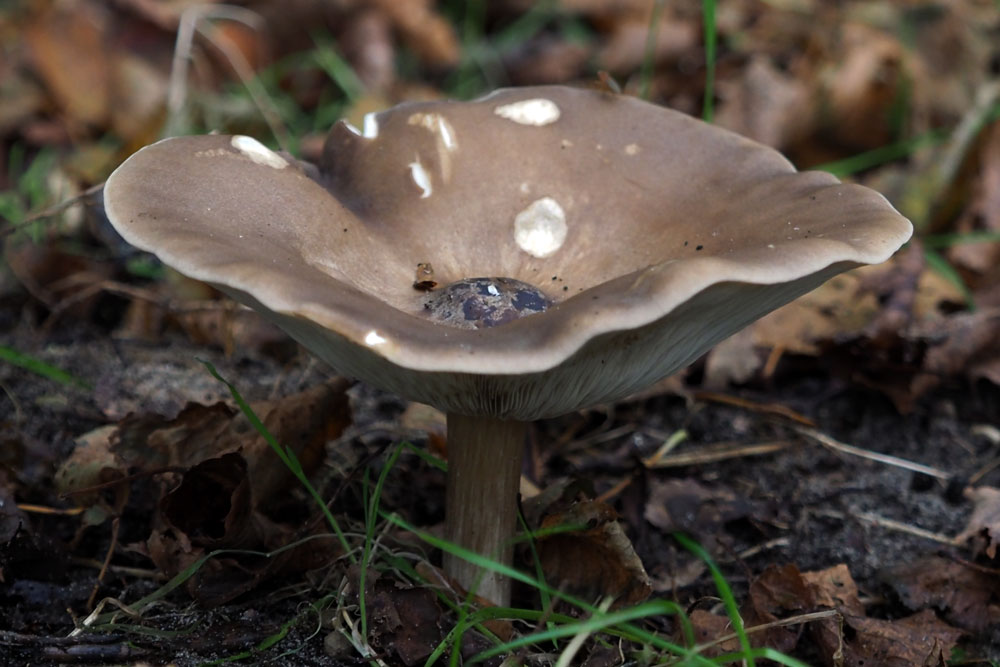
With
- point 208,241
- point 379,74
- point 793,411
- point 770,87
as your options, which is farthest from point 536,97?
point 379,74

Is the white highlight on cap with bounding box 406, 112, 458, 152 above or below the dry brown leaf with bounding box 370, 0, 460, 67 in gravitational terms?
above

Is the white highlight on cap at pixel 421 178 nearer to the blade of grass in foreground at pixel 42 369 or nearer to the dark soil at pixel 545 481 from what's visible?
the dark soil at pixel 545 481

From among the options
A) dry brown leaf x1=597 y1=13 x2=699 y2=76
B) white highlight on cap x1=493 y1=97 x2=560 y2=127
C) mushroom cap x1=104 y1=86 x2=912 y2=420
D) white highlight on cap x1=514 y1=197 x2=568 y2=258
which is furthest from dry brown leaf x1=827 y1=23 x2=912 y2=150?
white highlight on cap x1=514 y1=197 x2=568 y2=258

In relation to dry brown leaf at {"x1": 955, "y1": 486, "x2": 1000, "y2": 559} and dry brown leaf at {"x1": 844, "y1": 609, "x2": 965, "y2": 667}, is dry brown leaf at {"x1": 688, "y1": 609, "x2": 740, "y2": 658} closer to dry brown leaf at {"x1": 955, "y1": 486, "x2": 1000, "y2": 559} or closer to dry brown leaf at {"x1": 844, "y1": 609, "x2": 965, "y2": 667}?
dry brown leaf at {"x1": 844, "y1": 609, "x2": 965, "y2": 667}

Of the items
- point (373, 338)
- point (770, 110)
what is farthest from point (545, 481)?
point (770, 110)

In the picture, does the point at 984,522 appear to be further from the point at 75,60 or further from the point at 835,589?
the point at 75,60

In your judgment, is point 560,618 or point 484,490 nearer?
point 560,618

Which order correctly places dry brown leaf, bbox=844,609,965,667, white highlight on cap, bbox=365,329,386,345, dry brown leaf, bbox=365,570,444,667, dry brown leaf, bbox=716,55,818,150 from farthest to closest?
dry brown leaf, bbox=716,55,818,150 → dry brown leaf, bbox=844,609,965,667 → dry brown leaf, bbox=365,570,444,667 → white highlight on cap, bbox=365,329,386,345
